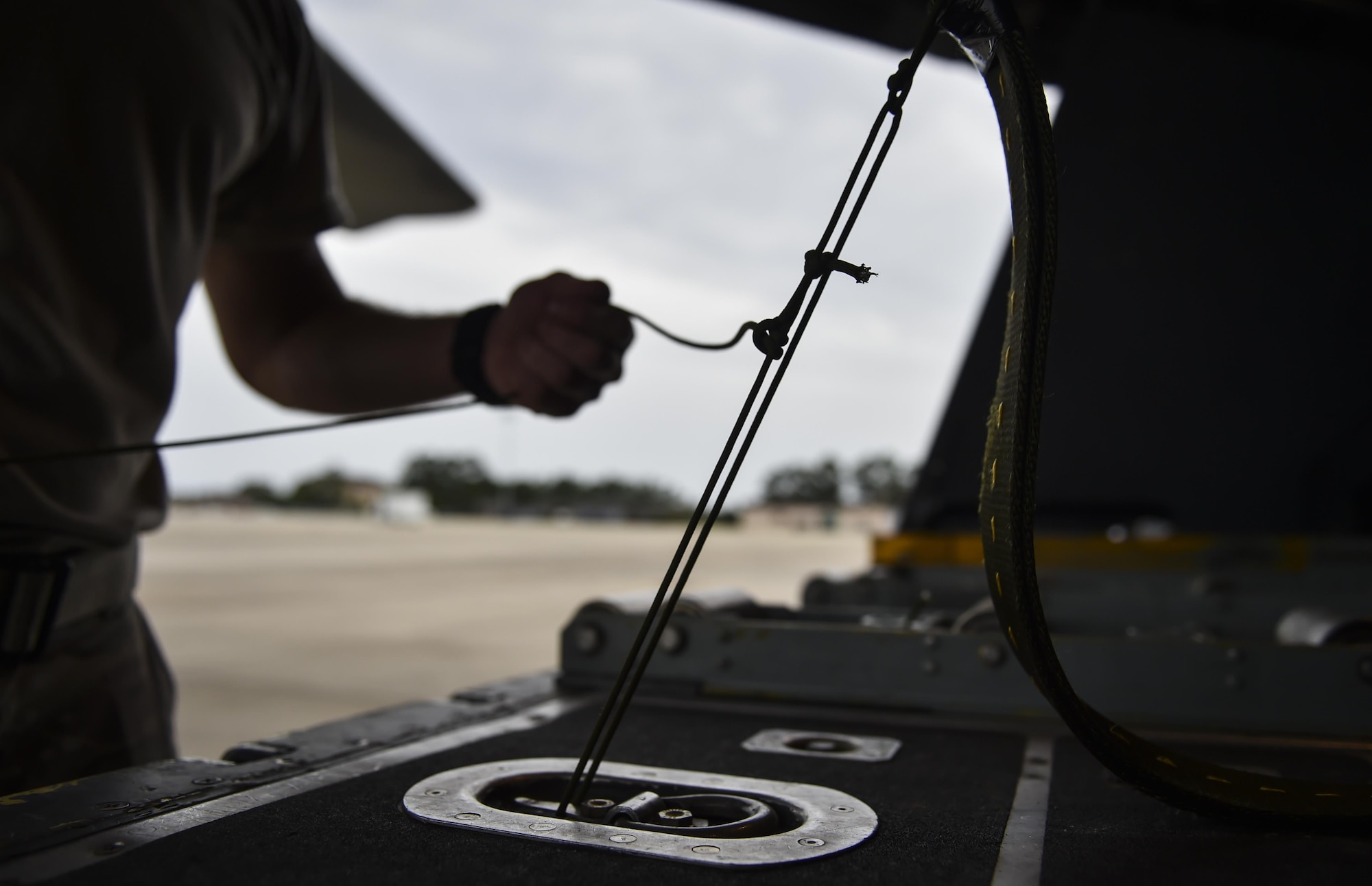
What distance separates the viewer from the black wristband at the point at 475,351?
979 millimetres

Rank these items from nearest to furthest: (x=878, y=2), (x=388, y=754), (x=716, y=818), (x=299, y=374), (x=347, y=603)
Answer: (x=716, y=818), (x=388, y=754), (x=299, y=374), (x=878, y=2), (x=347, y=603)

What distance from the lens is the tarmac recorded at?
16.2 ft

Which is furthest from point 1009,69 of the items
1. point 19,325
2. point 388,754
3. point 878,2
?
point 878,2

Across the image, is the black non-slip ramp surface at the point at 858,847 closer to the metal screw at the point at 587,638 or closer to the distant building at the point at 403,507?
the metal screw at the point at 587,638

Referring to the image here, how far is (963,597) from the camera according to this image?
5.55 feet

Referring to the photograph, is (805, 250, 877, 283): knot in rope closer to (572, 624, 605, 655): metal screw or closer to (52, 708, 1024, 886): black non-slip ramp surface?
(52, 708, 1024, 886): black non-slip ramp surface

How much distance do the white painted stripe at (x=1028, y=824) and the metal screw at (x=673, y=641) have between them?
363mm

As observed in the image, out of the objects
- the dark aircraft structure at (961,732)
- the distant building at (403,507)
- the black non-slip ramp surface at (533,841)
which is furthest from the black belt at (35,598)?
the distant building at (403,507)

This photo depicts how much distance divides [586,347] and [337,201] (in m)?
0.60

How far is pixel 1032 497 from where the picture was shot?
582 mm

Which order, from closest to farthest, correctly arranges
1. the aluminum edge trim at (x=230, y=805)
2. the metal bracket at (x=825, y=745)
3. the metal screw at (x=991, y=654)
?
the aluminum edge trim at (x=230, y=805) → the metal bracket at (x=825, y=745) → the metal screw at (x=991, y=654)

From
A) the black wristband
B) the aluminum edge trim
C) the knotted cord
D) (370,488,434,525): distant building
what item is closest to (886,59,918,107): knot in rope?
the knotted cord

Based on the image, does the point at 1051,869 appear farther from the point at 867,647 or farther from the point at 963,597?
the point at 963,597

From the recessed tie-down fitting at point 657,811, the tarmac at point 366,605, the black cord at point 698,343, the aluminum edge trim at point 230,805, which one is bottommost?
the tarmac at point 366,605
